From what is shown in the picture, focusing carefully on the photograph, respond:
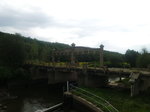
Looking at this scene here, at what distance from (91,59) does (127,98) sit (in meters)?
72.1

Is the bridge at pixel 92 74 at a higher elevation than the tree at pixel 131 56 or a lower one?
lower

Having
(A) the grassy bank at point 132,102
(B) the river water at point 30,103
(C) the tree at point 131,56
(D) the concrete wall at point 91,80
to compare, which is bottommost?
(B) the river water at point 30,103

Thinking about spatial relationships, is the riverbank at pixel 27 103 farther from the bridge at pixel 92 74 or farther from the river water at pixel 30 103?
the bridge at pixel 92 74

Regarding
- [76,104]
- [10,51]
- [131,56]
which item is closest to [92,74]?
[76,104]

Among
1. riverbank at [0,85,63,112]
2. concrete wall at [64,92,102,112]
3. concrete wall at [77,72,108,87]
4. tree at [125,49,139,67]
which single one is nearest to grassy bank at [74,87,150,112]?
concrete wall at [64,92,102,112]

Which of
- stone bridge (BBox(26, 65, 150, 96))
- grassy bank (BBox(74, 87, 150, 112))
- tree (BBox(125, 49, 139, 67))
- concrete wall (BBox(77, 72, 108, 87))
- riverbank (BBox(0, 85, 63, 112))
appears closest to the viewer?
grassy bank (BBox(74, 87, 150, 112))

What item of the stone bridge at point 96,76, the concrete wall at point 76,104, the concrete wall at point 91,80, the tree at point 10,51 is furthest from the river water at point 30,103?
the tree at point 10,51

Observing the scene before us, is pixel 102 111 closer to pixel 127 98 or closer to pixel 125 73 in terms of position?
pixel 127 98

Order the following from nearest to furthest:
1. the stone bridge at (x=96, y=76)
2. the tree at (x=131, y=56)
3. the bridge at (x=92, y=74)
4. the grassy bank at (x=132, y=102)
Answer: the grassy bank at (x=132, y=102) → the stone bridge at (x=96, y=76) → the bridge at (x=92, y=74) → the tree at (x=131, y=56)

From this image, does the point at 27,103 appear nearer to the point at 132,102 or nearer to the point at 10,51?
the point at 132,102

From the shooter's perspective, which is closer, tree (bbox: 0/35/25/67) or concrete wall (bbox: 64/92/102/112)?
concrete wall (bbox: 64/92/102/112)

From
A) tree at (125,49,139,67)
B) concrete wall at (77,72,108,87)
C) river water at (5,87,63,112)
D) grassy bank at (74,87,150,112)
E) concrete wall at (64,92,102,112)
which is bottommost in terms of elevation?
river water at (5,87,63,112)

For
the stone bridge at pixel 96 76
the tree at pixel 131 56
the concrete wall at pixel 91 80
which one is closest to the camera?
the stone bridge at pixel 96 76

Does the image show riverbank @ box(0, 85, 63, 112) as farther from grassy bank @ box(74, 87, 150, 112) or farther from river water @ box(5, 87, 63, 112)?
grassy bank @ box(74, 87, 150, 112)
